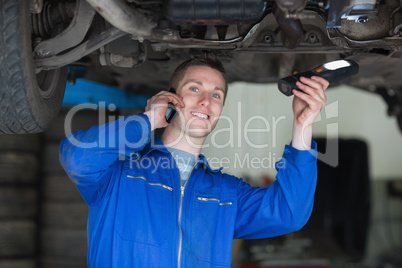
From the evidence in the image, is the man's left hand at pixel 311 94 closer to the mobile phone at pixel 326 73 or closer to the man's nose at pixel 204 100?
the mobile phone at pixel 326 73

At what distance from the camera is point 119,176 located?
1641 mm

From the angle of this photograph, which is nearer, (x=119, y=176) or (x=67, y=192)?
(x=119, y=176)

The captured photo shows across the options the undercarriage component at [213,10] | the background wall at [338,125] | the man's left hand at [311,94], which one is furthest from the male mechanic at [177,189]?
the background wall at [338,125]

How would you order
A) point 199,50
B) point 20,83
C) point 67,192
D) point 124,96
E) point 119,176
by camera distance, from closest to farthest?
point 20,83
point 119,176
point 199,50
point 124,96
point 67,192

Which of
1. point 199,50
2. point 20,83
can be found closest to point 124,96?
point 199,50

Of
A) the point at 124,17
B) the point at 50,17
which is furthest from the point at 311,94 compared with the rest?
the point at 50,17

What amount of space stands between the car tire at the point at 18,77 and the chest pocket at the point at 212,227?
596 mm

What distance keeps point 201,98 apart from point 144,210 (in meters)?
0.45

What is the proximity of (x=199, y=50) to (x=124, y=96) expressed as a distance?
99 cm

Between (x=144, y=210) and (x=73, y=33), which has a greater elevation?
(x=73, y=33)

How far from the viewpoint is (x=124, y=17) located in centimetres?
151

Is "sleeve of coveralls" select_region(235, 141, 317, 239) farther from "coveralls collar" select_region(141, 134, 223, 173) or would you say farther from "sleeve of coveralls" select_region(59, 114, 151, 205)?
"sleeve of coveralls" select_region(59, 114, 151, 205)

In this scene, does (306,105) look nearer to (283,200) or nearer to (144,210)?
(283,200)

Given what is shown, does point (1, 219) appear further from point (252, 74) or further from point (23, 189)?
point (252, 74)
